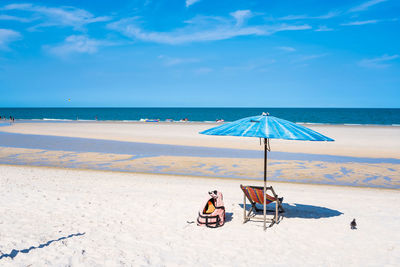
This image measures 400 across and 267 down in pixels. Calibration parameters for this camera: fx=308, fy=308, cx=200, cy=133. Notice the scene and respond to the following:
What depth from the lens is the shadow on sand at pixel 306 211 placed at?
7.84 metres

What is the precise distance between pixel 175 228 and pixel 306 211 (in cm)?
368

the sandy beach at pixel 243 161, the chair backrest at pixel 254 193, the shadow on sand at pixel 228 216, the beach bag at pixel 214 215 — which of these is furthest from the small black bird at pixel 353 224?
the sandy beach at pixel 243 161

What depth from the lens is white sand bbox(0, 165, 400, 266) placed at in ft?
17.7

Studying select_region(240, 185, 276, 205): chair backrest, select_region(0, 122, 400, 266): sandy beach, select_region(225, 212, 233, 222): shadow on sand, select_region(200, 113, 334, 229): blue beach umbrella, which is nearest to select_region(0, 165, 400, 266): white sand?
select_region(0, 122, 400, 266): sandy beach

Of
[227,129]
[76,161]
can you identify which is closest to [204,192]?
[227,129]

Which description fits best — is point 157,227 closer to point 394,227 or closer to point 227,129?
point 227,129

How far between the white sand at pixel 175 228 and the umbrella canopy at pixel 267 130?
83.6 inches

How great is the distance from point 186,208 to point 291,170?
7.50 metres

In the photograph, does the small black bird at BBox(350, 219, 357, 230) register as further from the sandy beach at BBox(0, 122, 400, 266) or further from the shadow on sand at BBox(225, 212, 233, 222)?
the shadow on sand at BBox(225, 212, 233, 222)

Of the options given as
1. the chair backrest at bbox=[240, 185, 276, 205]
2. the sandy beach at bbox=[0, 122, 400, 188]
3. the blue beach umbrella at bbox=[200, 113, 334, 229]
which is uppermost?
the blue beach umbrella at bbox=[200, 113, 334, 229]

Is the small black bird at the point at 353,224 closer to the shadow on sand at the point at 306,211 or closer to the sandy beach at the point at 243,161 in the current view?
the shadow on sand at the point at 306,211

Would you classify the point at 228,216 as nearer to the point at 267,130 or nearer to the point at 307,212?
the point at 307,212

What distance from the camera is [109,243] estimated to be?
591 cm

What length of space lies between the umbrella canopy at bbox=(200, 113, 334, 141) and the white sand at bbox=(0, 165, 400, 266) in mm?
2122
